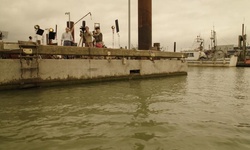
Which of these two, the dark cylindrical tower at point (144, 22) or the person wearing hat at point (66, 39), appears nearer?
the person wearing hat at point (66, 39)

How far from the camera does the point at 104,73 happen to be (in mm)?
11289

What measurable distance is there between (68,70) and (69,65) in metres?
0.23

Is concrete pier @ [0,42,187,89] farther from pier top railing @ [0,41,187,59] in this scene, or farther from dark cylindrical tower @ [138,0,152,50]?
dark cylindrical tower @ [138,0,152,50]

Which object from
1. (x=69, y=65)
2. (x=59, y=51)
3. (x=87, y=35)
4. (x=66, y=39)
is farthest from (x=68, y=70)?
(x=87, y=35)

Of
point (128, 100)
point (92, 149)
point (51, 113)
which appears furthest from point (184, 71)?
point (92, 149)

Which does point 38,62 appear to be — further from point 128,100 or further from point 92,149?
point 92,149

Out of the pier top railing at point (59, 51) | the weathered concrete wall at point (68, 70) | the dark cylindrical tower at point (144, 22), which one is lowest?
the weathered concrete wall at point (68, 70)

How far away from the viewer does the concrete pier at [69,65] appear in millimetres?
8211

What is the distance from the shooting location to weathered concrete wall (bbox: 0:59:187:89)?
816cm

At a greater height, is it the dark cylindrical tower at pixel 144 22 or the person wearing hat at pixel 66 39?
the dark cylindrical tower at pixel 144 22

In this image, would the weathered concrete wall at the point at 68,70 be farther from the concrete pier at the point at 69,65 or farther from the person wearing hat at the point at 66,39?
the person wearing hat at the point at 66,39

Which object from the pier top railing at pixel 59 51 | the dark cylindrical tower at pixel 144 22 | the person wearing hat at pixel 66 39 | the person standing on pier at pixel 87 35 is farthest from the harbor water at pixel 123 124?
the dark cylindrical tower at pixel 144 22

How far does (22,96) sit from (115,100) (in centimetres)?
311

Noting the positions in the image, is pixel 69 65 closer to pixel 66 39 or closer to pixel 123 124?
pixel 66 39
